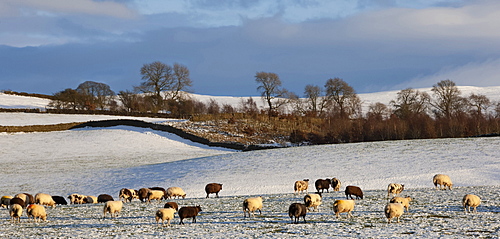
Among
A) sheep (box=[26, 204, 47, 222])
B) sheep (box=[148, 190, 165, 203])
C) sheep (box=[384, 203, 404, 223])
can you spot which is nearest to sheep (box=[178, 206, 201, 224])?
sheep (box=[26, 204, 47, 222])

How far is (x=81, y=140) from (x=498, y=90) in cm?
14753

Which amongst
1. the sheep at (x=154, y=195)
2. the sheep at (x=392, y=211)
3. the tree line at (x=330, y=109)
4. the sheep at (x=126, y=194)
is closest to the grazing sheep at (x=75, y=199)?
the sheep at (x=126, y=194)

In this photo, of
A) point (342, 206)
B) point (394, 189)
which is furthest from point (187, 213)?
point (394, 189)

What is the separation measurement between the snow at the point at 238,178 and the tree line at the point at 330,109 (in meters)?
23.2

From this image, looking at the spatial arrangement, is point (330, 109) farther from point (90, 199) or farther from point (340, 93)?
point (90, 199)

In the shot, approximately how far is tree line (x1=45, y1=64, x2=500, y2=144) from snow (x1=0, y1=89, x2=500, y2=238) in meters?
23.2

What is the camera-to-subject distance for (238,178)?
4044cm

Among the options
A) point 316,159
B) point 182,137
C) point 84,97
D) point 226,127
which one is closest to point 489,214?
point 316,159

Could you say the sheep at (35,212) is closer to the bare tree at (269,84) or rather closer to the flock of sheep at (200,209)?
the flock of sheep at (200,209)

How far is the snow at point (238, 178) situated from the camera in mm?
17188

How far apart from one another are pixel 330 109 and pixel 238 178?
96830 mm

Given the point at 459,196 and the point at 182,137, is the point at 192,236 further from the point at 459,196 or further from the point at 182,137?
the point at 182,137

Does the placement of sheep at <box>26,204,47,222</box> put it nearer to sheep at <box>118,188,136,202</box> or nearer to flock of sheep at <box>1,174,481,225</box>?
flock of sheep at <box>1,174,481,225</box>

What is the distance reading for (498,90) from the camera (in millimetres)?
161125
